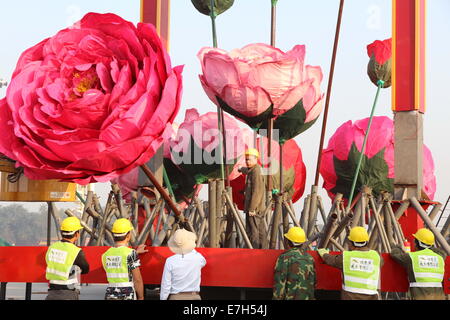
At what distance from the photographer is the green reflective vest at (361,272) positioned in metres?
4.60

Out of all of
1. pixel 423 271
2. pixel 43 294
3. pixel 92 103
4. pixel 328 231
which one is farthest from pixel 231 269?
pixel 43 294

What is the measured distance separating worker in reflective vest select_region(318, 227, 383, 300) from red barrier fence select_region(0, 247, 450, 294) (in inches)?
6.5

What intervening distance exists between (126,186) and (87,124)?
283 cm

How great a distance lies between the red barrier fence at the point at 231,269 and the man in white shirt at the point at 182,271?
0.46 ft

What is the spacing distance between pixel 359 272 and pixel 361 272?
0.04 feet

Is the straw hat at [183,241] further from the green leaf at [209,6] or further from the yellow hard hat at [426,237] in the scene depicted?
the green leaf at [209,6]

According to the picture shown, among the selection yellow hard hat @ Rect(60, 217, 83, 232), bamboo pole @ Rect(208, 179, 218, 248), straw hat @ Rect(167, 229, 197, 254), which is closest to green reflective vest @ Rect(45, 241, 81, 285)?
yellow hard hat @ Rect(60, 217, 83, 232)

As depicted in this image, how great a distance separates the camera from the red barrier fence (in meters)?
4.73

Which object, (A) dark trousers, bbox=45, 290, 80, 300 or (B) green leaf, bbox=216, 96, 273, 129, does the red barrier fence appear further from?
(B) green leaf, bbox=216, 96, 273, 129

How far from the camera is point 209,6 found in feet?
18.8

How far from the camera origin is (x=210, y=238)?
5.10 m

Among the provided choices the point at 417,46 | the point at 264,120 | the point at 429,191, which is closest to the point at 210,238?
the point at 264,120

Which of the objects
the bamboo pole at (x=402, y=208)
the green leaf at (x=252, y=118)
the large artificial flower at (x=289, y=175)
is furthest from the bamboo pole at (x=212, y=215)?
the bamboo pole at (x=402, y=208)

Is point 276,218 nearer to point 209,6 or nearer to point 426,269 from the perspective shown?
point 426,269
